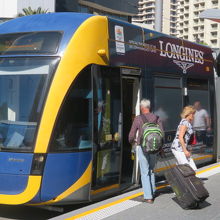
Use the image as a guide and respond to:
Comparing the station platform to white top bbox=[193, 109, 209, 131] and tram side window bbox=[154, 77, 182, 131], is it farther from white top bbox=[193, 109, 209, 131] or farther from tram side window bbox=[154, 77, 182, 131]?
white top bbox=[193, 109, 209, 131]

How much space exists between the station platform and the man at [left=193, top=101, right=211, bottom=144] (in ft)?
9.56

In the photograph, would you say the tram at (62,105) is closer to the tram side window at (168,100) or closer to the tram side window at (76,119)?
the tram side window at (76,119)

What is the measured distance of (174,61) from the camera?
8.93 meters

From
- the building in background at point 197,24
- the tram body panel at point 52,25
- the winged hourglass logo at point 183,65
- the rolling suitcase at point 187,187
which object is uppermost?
the building in background at point 197,24

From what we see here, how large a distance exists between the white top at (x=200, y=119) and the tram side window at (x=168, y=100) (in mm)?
1094

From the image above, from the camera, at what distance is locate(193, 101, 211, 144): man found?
1012cm

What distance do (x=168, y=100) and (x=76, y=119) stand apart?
307cm

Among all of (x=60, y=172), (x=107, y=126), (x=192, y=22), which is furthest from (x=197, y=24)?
(x=60, y=172)

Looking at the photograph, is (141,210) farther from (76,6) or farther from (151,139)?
(76,6)

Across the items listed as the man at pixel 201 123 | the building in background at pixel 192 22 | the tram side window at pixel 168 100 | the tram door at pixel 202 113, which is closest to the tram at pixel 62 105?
the tram side window at pixel 168 100

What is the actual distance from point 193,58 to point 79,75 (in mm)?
4464

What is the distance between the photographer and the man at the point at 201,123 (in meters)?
10.1

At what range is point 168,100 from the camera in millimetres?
8719

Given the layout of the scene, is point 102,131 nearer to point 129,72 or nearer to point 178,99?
point 129,72
